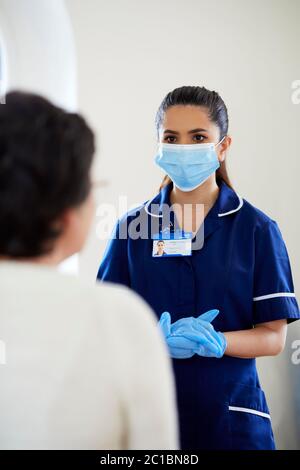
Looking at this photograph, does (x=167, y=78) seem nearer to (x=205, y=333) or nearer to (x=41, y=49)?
(x=41, y=49)

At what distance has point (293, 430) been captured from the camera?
2.23 metres

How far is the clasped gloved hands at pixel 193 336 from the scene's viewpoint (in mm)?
1381

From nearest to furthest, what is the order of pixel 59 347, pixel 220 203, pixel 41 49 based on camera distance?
1. pixel 59 347
2. pixel 220 203
3. pixel 41 49

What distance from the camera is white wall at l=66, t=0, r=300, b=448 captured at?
7.07 ft

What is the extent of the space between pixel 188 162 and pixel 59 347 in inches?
41.0

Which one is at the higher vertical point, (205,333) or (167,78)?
(167,78)

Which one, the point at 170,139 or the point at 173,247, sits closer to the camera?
the point at 173,247

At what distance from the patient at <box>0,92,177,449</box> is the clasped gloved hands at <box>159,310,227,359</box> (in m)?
0.69

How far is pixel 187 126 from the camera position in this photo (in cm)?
162

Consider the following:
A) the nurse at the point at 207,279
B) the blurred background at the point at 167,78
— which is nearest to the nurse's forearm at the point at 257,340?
the nurse at the point at 207,279

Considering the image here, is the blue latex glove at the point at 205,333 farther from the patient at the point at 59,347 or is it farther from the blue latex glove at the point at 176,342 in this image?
the patient at the point at 59,347

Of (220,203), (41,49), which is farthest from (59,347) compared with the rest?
(41,49)

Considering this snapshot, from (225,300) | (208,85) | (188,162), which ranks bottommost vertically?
(225,300)
